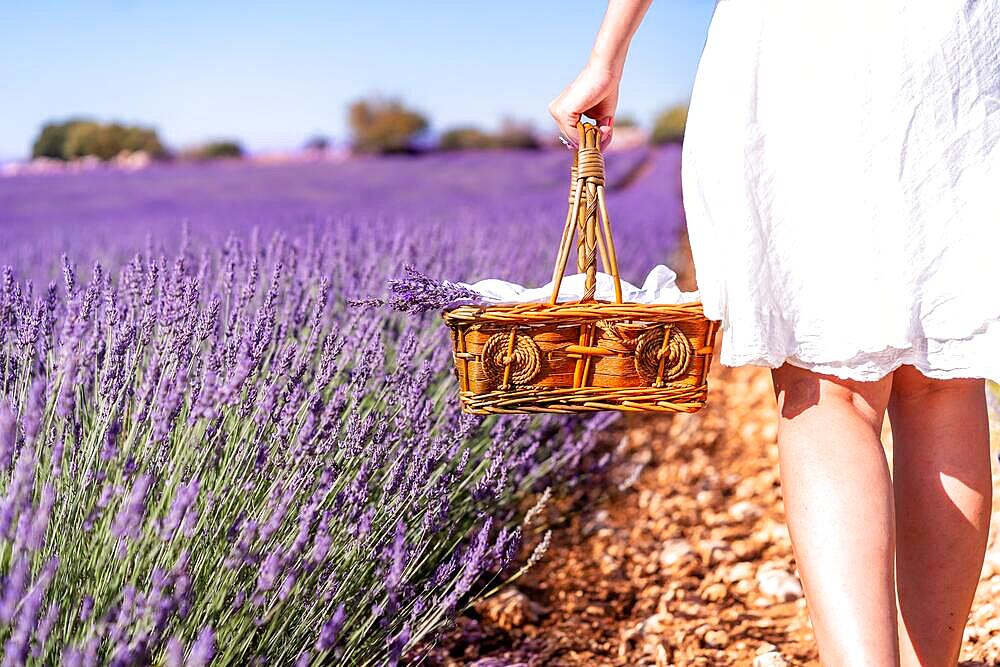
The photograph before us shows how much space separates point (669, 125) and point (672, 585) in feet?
105

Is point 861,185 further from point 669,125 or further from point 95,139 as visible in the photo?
point 669,125

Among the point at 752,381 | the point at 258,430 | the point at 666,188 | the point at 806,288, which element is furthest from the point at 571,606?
the point at 666,188

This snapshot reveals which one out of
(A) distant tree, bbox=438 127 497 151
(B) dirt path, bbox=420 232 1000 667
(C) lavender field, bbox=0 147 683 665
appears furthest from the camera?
(A) distant tree, bbox=438 127 497 151

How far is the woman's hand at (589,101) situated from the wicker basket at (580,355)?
18 cm

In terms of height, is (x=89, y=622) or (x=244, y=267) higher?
(x=244, y=267)

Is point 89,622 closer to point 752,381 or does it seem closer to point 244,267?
point 244,267

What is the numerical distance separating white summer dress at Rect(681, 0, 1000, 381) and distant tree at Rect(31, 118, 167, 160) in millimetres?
27746

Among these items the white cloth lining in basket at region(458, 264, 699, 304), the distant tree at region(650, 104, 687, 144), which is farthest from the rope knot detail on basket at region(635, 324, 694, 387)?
the distant tree at region(650, 104, 687, 144)

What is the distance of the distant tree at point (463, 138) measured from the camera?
32844mm

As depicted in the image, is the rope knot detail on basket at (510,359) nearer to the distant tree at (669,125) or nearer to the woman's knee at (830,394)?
the woman's knee at (830,394)

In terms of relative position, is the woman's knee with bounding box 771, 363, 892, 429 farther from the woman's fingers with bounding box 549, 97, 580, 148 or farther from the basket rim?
the woman's fingers with bounding box 549, 97, 580, 148

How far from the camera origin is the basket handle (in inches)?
48.4

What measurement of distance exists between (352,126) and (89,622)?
34956 mm

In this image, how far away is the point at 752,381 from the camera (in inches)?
147
